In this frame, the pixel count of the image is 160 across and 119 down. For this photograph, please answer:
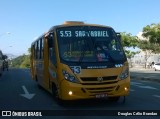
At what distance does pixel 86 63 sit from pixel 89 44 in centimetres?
89

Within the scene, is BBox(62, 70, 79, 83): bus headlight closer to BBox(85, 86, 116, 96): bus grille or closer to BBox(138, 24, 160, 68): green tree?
BBox(85, 86, 116, 96): bus grille

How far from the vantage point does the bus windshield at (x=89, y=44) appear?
41.3 ft

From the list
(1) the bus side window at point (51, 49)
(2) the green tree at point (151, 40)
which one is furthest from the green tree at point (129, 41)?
(1) the bus side window at point (51, 49)

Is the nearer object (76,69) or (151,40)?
(76,69)

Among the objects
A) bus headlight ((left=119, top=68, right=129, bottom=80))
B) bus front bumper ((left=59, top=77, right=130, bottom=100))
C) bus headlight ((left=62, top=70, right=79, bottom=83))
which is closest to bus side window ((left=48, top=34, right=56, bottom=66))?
bus headlight ((left=62, top=70, right=79, bottom=83))

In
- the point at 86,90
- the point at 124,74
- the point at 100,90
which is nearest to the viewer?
the point at 86,90

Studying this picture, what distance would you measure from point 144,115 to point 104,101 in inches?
137

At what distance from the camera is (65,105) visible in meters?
12.9

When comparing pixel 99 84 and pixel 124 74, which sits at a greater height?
pixel 124 74

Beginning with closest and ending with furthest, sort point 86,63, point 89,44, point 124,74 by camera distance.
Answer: point 86,63 < point 124,74 < point 89,44

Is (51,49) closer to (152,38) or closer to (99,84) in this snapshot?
(99,84)

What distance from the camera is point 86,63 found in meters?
12.3

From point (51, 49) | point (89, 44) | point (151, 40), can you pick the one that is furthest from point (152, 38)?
point (89, 44)

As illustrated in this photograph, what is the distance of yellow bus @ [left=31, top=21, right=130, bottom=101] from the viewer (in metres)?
12.1
